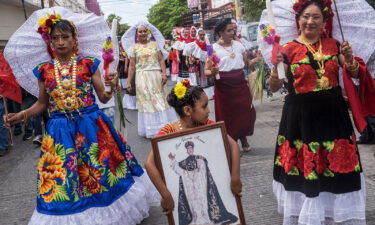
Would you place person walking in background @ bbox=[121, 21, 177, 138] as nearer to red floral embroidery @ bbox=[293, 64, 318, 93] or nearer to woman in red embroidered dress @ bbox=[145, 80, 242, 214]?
red floral embroidery @ bbox=[293, 64, 318, 93]

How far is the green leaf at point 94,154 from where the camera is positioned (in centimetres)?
377

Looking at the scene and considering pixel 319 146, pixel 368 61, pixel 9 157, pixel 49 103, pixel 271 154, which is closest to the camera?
pixel 319 146

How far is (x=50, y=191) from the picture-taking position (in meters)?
3.59

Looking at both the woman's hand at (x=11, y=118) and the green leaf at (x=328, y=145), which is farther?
the woman's hand at (x=11, y=118)

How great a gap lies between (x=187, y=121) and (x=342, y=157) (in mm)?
1311

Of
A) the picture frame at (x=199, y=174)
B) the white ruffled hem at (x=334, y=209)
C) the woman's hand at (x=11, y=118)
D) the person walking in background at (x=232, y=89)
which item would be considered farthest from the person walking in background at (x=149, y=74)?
the picture frame at (x=199, y=174)

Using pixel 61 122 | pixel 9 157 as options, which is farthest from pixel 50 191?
pixel 9 157

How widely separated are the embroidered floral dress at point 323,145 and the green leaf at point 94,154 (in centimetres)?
167

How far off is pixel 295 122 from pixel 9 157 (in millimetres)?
6353

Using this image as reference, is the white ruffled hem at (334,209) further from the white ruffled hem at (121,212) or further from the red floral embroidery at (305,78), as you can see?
the white ruffled hem at (121,212)

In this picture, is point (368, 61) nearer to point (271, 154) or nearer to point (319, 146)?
point (319, 146)

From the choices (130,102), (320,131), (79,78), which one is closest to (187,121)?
(320,131)

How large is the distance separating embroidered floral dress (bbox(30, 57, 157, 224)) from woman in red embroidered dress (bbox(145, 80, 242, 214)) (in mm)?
1096

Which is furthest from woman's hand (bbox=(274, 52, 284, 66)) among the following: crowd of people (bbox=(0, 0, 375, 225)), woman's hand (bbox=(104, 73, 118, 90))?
woman's hand (bbox=(104, 73, 118, 90))
